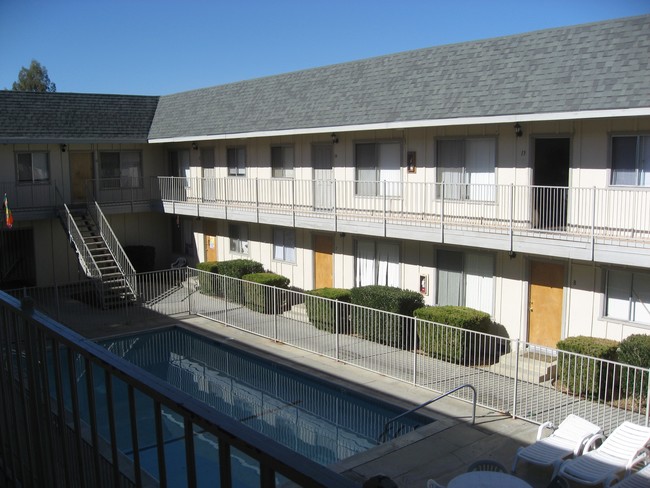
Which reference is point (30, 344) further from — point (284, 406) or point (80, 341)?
point (284, 406)

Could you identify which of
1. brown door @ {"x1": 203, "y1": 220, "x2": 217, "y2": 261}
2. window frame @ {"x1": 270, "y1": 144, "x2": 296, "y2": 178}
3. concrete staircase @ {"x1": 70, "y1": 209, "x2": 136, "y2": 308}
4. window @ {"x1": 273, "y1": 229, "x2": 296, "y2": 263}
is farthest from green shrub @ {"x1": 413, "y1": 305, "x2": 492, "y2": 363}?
brown door @ {"x1": 203, "y1": 220, "x2": 217, "y2": 261}

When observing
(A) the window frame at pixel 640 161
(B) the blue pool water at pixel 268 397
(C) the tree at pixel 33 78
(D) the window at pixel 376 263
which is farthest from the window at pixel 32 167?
(C) the tree at pixel 33 78

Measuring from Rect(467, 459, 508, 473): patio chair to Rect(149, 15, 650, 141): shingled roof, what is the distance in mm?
8125

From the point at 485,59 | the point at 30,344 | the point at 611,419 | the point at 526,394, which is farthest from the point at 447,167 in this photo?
the point at 30,344

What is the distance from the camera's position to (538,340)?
15992 mm

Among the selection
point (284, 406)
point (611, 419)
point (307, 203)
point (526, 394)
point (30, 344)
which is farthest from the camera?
point (307, 203)

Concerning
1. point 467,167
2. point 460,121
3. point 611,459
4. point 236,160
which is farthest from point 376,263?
point 611,459

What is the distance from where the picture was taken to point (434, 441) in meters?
11.2

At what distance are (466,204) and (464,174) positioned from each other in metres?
0.81

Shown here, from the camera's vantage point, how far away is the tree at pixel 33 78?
67.8m

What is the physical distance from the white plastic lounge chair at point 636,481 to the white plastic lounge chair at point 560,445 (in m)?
1.01

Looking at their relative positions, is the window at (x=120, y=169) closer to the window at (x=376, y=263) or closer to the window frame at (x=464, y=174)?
the window at (x=376, y=263)

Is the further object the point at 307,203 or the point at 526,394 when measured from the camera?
the point at 307,203

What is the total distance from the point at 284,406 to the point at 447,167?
26.0ft
